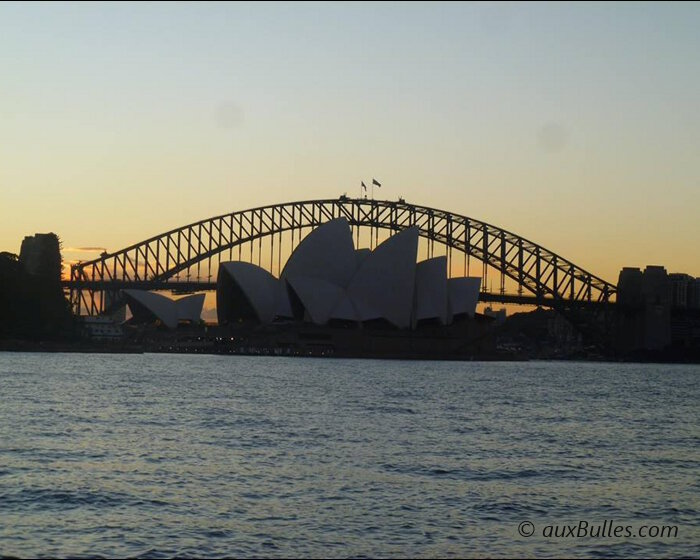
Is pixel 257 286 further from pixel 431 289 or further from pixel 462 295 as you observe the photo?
pixel 462 295

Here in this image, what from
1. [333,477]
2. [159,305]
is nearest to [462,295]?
[159,305]

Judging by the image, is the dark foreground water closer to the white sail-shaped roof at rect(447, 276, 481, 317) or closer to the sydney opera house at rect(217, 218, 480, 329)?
the sydney opera house at rect(217, 218, 480, 329)

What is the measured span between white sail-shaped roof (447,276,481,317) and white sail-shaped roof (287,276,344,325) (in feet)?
41.0

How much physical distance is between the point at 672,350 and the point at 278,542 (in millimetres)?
134992

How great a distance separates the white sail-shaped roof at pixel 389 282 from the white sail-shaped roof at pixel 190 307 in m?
27.6

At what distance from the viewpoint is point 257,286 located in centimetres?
11756

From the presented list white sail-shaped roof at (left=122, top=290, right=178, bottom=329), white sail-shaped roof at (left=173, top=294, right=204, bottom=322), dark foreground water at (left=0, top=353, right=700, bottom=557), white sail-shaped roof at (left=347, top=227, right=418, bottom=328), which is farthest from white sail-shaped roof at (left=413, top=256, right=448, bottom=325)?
dark foreground water at (left=0, top=353, right=700, bottom=557)

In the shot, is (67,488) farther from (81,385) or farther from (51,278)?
(51,278)

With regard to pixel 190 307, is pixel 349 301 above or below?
above

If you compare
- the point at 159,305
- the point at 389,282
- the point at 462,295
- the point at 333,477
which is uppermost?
the point at 389,282

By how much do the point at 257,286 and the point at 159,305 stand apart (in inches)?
706

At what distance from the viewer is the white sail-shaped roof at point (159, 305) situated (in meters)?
131

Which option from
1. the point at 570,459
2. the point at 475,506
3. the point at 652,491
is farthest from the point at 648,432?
the point at 475,506

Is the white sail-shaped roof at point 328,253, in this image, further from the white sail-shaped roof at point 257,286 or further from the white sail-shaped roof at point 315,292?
the white sail-shaped roof at point 257,286
